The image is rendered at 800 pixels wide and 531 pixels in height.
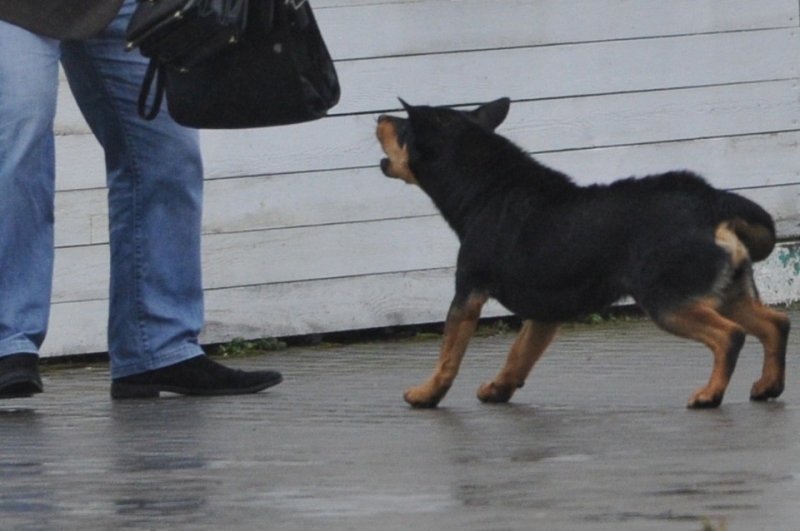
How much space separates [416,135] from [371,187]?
174 cm

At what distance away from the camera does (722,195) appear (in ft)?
17.4

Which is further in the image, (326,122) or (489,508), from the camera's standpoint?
(326,122)

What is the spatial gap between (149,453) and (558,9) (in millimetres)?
3870

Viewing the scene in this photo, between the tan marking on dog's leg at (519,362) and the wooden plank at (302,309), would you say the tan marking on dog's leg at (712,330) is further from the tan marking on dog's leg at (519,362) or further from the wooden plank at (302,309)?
the wooden plank at (302,309)

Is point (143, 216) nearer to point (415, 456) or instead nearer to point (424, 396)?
point (424, 396)

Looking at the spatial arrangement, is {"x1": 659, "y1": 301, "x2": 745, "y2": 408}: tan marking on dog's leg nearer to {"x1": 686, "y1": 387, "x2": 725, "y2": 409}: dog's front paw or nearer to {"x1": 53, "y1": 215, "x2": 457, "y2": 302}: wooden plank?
{"x1": 686, "y1": 387, "x2": 725, "y2": 409}: dog's front paw

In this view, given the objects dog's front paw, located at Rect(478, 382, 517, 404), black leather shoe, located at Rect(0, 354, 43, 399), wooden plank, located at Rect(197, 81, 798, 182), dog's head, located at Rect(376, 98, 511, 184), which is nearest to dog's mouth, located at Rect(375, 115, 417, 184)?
dog's head, located at Rect(376, 98, 511, 184)

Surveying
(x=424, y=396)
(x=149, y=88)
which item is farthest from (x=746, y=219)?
(x=149, y=88)

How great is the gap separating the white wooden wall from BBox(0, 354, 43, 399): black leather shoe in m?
1.67

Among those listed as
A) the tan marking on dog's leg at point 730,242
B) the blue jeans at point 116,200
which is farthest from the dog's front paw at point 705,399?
the blue jeans at point 116,200

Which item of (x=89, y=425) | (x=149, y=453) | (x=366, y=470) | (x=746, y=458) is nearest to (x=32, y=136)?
(x=89, y=425)

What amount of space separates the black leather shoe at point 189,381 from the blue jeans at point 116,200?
0.03 metres

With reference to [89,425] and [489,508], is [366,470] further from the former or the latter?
[89,425]

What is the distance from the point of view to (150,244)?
5.82 meters
